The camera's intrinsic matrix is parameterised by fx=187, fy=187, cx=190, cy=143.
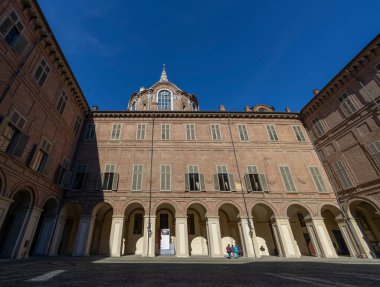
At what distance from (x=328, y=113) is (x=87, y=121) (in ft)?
76.4

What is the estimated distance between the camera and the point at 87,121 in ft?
62.3

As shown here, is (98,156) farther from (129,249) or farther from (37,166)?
(129,249)

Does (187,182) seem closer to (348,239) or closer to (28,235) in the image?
(28,235)

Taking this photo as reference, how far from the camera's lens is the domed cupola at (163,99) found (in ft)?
88.6

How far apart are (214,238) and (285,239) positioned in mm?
5465

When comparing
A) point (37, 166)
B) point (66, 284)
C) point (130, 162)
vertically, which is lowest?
point (66, 284)

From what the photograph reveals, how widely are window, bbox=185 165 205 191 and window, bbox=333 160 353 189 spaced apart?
11473mm

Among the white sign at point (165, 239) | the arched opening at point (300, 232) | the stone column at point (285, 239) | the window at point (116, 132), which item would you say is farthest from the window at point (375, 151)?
the window at point (116, 132)

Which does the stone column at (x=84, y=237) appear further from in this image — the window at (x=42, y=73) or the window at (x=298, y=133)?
the window at (x=298, y=133)

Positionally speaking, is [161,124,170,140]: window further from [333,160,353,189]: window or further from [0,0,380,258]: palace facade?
[333,160,353,189]: window

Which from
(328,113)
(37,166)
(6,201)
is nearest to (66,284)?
(6,201)

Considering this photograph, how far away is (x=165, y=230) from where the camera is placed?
16.4m

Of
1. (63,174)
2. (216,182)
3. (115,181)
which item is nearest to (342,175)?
(216,182)

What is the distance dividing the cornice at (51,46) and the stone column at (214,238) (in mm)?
15873
